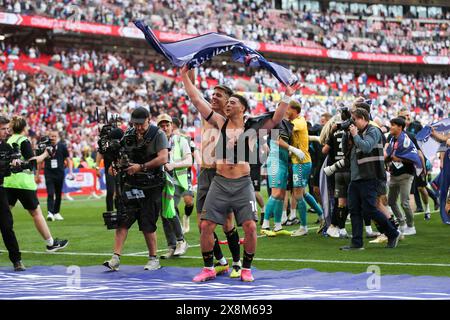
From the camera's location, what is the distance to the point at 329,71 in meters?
61.7

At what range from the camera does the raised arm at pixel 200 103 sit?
8938 mm

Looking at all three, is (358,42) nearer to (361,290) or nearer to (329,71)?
(329,71)

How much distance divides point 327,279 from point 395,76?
5787 cm

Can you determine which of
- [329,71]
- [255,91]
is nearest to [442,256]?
[255,91]

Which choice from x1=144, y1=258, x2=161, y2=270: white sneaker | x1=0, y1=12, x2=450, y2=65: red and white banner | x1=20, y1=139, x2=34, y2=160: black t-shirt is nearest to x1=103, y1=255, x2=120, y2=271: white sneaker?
x1=144, y1=258, x2=161, y2=270: white sneaker

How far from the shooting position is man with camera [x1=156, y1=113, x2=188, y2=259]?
36.6ft

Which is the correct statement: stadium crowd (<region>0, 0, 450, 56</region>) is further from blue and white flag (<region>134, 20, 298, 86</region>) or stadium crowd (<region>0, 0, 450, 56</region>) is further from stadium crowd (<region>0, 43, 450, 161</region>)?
blue and white flag (<region>134, 20, 298, 86</region>)

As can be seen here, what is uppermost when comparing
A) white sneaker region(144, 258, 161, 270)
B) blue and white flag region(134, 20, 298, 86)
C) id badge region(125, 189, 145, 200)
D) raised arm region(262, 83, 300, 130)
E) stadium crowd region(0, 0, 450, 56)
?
stadium crowd region(0, 0, 450, 56)

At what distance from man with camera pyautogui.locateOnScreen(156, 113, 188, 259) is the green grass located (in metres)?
0.23

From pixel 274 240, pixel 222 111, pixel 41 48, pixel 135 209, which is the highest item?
pixel 41 48

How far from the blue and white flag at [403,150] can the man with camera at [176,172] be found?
327 centimetres

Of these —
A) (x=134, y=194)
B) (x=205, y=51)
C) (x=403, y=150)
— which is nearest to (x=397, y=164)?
(x=403, y=150)

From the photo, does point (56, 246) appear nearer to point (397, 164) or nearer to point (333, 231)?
point (333, 231)
